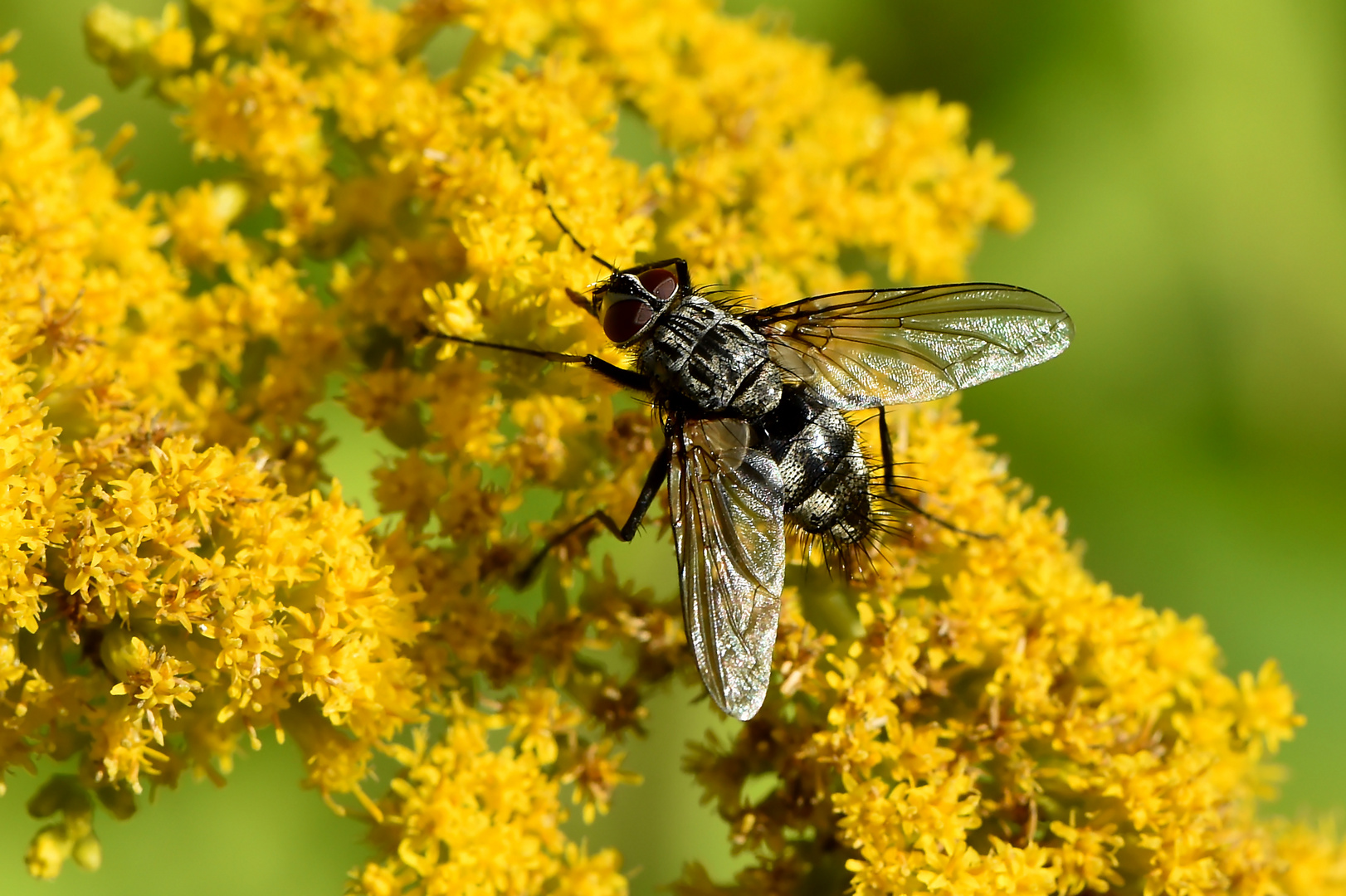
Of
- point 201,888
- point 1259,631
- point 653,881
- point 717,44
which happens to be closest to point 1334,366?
point 1259,631

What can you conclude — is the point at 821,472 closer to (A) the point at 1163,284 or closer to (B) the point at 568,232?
(B) the point at 568,232

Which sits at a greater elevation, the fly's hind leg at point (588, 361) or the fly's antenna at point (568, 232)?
the fly's antenna at point (568, 232)

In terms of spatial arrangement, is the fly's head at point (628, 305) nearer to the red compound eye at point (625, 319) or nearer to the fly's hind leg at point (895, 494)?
the red compound eye at point (625, 319)

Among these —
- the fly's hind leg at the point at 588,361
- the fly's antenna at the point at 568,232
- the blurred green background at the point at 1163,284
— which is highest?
the blurred green background at the point at 1163,284

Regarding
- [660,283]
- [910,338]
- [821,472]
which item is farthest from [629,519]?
[910,338]

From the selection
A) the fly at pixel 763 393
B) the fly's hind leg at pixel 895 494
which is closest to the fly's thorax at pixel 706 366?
the fly at pixel 763 393

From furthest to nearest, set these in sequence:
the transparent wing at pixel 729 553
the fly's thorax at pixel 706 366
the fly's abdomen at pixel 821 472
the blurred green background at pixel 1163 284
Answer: the blurred green background at pixel 1163 284
the fly's thorax at pixel 706 366
the fly's abdomen at pixel 821 472
the transparent wing at pixel 729 553

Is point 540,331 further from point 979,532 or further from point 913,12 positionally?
point 913,12

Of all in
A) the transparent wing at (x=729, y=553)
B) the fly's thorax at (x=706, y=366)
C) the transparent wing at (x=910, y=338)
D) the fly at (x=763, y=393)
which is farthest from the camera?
the transparent wing at (x=910, y=338)
